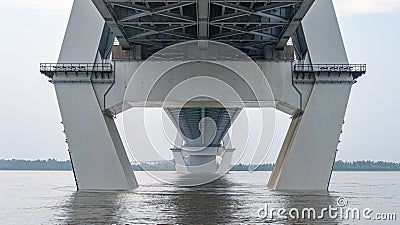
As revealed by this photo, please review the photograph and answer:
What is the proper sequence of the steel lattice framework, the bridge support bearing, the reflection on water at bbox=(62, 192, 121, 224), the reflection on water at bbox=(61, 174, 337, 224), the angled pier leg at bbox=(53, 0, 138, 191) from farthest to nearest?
the bridge support bearing
the angled pier leg at bbox=(53, 0, 138, 191)
the steel lattice framework
the reflection on water at bbox=(62, 192, 121, 224)
the reflection on water at bbox=(61, 174, 337, 224)

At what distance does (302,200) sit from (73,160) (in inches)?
624

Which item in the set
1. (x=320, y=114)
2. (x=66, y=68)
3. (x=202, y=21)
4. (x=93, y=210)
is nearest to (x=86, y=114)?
(x=66, y=68)

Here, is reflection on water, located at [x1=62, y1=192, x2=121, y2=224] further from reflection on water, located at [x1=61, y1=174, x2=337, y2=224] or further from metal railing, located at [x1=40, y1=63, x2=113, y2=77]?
metal railing, located at [x1=40, y1=63, x2=113, y2=77]

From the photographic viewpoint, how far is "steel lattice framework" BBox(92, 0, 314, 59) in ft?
117

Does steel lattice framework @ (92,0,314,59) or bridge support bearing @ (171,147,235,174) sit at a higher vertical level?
steel lattice framework @ (92,0,314,59)

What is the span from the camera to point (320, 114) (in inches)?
1734

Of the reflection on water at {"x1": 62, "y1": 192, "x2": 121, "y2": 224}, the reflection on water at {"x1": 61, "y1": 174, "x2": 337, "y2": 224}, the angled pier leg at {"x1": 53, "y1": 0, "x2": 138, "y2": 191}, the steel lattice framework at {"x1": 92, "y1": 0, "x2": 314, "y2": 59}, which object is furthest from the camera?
the angled pier leg at {"x1": 53, "y1": 0, "x2": 138, "y2": 191}

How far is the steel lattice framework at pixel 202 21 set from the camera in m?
35.7

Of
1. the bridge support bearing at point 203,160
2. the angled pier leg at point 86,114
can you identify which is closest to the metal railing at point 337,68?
the angled pier leg at point 86,114

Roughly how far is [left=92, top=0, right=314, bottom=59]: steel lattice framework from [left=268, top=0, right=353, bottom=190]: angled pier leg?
237 centimetres

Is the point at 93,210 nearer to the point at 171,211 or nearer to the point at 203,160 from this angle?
the point at 171,211

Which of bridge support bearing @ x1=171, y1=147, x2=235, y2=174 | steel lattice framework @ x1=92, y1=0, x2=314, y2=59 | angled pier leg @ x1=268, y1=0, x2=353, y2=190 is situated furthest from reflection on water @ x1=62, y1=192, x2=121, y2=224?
bridge support bearing @ x1=171, y1=147, x2=235, y2=174

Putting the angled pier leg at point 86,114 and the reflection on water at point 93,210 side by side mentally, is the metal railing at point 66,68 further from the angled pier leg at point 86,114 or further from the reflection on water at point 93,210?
the reflection on water at point 93,210

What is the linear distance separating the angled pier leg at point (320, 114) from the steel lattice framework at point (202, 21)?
2.37 m
